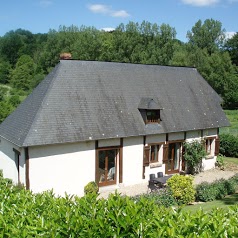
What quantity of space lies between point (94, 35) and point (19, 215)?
59488 millimetres

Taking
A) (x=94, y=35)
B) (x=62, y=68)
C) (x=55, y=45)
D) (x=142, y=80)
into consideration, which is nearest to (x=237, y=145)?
(x=142, y=80)

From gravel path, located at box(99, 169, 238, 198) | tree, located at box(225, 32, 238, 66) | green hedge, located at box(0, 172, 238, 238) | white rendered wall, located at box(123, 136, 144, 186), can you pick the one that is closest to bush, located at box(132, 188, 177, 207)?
gravel path, located at box(99, 169, 238, 198)

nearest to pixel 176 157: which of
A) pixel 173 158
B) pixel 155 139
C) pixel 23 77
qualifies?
pixel 173 158

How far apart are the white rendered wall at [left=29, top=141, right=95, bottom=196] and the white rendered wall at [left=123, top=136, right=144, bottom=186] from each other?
1.96 m

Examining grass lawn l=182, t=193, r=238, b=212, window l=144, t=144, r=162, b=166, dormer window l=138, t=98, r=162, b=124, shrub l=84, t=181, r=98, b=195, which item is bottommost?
grass lawn l=182, t=193, r=238, b=212

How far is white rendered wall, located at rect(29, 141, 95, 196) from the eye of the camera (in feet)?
47.6

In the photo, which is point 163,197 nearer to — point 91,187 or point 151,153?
point 91,187

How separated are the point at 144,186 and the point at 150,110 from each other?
4312mm

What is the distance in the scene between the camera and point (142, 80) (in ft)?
66.0

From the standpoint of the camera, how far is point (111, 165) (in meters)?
17.0

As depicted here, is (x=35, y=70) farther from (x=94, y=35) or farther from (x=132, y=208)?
(x=132, y=208)

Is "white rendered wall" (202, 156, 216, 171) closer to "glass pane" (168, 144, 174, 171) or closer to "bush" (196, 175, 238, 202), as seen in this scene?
"glass pane" (168, 144, 174, 171)

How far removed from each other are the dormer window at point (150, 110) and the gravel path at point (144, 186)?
360 cm

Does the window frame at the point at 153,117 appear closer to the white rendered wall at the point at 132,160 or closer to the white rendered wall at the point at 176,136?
the white rendered wall at the point at 132,160
